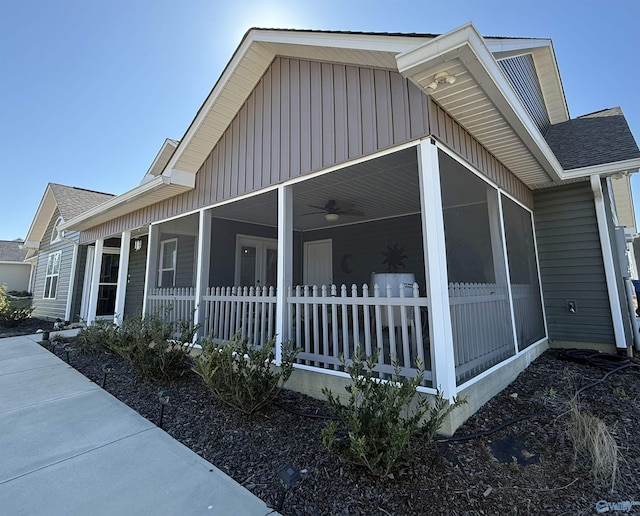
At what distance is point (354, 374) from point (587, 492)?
4.93ft

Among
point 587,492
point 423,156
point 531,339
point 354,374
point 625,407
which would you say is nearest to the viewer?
point 587,492

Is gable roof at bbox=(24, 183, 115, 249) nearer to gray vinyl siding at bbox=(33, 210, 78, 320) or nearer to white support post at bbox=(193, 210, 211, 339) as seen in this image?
gray vinyl siding at bbox=(33, 210, 78, 320)

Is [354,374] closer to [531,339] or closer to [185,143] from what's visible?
[531,339]

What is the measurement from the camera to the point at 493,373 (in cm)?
320

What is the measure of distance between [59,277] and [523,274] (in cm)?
1356

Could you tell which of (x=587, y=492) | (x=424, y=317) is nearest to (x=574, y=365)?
(x=424, y=317)

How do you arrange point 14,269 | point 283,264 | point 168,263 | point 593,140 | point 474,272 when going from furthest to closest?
1. point 14,269
2. point 168,263
3. point 593,140
4. point 283,264
5. point 474,272

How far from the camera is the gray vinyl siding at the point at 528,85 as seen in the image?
4.68m

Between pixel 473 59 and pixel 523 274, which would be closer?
pixel 473 59

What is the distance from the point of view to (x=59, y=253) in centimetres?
1097

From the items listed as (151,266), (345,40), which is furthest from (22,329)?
(345,40)

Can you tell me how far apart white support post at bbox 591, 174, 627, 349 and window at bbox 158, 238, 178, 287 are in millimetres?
8713

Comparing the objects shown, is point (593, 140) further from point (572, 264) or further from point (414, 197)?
point (414, 197)

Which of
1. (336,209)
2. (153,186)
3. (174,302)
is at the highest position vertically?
(153,186)
